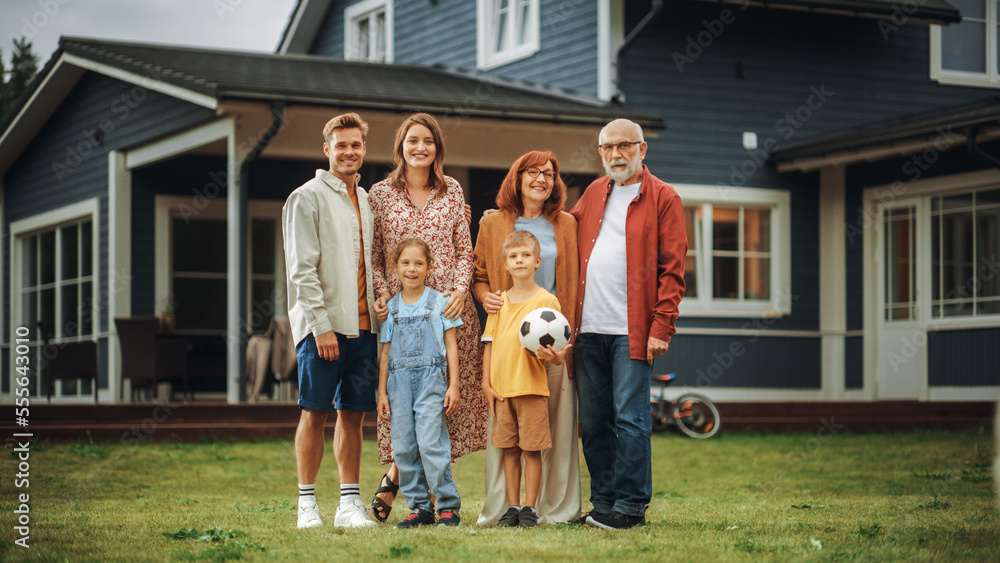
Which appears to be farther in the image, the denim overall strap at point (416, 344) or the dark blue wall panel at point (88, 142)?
the dark blue wall panel at point (88, 142)

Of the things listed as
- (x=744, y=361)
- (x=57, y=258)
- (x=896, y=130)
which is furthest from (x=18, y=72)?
(x=896, y=130)

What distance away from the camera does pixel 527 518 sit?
15.6ft

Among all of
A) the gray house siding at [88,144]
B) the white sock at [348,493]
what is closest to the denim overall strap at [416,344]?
the white sock at [348,493]

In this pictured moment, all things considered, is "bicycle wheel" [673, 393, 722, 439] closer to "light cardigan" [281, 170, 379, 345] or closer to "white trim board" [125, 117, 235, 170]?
"white trim board" [125, 117, 235, 170]

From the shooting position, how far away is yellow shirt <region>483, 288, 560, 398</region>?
479 cm

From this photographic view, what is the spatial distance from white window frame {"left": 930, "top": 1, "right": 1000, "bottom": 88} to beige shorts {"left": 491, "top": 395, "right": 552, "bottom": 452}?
1109 cm

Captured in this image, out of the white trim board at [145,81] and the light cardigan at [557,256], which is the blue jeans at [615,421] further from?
A: the white trim board at [145,81]

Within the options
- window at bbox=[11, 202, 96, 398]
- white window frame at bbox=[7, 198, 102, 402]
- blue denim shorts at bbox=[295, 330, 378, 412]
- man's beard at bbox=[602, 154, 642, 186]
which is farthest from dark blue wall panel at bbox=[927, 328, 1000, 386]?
window at bbox=[11, 202, 96, 398]

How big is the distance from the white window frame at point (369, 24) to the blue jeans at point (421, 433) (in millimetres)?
11531

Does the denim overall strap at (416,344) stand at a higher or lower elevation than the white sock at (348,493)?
higher

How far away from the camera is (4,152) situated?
14.3 metres

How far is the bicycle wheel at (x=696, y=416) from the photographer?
1046cm

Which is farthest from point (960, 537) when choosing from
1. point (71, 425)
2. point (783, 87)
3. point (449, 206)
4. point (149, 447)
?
point (783, 87)

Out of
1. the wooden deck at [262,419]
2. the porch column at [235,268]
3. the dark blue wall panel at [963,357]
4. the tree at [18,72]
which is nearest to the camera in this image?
the wooden deck at [262,419]
